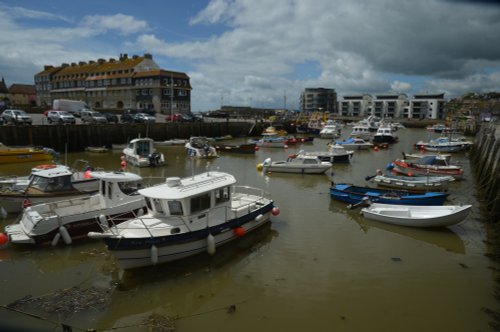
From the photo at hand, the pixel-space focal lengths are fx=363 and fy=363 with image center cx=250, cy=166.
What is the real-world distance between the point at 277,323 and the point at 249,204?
262 inches

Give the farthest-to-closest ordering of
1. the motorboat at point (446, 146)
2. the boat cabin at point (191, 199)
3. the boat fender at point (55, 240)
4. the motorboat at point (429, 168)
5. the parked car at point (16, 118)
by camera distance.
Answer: the motorboat at point (446, 146), the parked car at point (16, 118), the motorboat at point (429, 168), the boat fender at point (55, 240), the boat cabin at point (191, 199)

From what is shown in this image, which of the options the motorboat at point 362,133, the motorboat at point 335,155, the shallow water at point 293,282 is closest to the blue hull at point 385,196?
the shallow water at point 293,282

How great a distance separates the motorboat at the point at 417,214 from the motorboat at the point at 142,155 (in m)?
19.8

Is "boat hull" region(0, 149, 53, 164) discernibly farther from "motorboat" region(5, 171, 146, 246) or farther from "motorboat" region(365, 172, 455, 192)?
"motorboat" region(365, 172, 455, 192)

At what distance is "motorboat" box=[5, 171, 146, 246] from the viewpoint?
12820mm

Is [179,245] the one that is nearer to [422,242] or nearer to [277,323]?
[277,323]

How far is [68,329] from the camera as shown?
5.86m

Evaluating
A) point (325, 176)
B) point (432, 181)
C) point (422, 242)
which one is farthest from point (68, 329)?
point (325, 176)

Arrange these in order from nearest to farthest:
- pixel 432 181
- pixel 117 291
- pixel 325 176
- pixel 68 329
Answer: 1. pixel 68 329
2. pixel 117 291
3. pixel 432 181
4. pixel 325 176

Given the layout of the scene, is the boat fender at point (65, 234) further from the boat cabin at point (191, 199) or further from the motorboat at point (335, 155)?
the motorboat at point (335, 155)

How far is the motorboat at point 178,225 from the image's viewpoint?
11094mm

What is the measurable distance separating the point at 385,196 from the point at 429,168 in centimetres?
1102

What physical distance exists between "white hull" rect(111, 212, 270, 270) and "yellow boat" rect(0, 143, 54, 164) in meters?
22.5

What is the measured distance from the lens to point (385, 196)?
18781 millimetres
